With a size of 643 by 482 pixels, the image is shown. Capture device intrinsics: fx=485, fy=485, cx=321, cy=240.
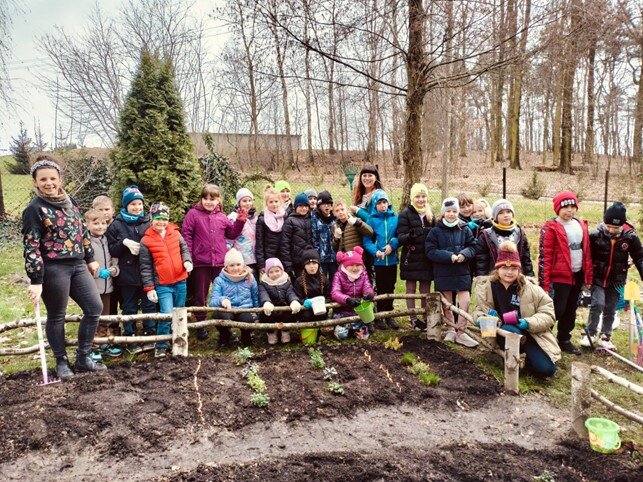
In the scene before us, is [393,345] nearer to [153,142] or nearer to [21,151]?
[153,142]

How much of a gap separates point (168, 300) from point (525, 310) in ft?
12.7

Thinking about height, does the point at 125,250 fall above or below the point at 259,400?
above

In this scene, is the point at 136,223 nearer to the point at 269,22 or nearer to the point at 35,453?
the point at 35,453

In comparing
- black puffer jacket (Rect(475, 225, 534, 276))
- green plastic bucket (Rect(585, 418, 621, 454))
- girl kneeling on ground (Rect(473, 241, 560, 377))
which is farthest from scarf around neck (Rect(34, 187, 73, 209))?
green plastic bucket (Rect(585, 418, 621, 454))

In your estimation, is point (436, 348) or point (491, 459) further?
point (436, 348)

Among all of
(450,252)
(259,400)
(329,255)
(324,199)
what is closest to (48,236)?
(259,400)

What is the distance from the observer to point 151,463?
137 inches

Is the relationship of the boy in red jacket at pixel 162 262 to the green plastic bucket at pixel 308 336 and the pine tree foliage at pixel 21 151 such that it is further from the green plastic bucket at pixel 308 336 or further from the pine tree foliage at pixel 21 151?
the pine tree foliage at pixel 21 151

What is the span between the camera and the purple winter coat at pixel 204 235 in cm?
585

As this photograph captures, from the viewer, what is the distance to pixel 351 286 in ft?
19.2

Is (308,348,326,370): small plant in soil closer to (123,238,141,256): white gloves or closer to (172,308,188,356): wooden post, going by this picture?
(172,308,188,356): wooden post

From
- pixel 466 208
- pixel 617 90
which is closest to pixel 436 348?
pixel 466 208

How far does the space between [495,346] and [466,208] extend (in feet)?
6.29

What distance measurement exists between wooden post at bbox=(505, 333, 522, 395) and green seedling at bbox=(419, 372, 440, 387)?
657mm
